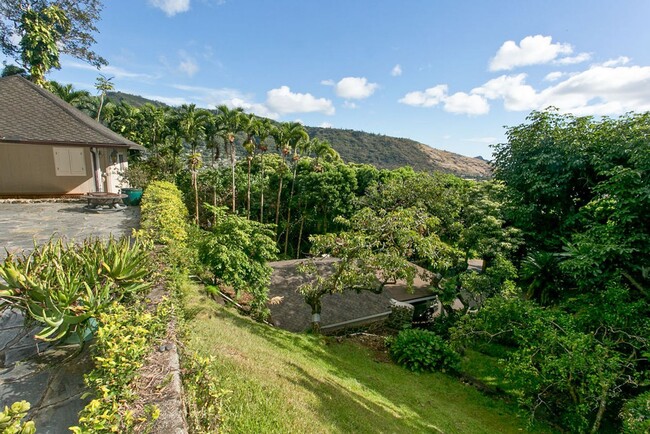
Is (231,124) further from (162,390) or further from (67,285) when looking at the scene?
(162,390)

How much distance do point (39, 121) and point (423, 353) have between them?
20916 millimetres

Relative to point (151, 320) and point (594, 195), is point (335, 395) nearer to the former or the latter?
point (151, 320)

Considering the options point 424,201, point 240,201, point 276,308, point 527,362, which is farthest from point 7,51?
point 527,362

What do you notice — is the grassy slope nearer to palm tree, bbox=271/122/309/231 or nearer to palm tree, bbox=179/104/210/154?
palm tree, bbox=271/122/309/231

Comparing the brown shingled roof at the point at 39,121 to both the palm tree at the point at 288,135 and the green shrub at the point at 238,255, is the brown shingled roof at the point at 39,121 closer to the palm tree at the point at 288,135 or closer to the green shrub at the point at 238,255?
the green shrub at the point at 238,255

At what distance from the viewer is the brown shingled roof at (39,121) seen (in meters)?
14.5

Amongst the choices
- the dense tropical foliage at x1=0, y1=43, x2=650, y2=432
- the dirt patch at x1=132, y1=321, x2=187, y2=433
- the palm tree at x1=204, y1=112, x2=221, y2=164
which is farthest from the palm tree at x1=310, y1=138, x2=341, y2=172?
the dirt patch at x1=132, y1=321, x2=187, y2=433

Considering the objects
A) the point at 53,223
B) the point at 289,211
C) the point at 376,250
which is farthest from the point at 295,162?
the point at 53,223

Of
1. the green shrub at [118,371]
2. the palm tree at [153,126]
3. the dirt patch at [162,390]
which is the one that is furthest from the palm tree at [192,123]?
the dirt patch at [162,390]

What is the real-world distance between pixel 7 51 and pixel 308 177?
28.6m

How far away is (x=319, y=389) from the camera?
21.9 feet

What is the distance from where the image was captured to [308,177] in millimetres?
25516

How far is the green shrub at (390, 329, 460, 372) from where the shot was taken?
11977 mm

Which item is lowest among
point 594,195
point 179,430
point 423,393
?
point 423,393
